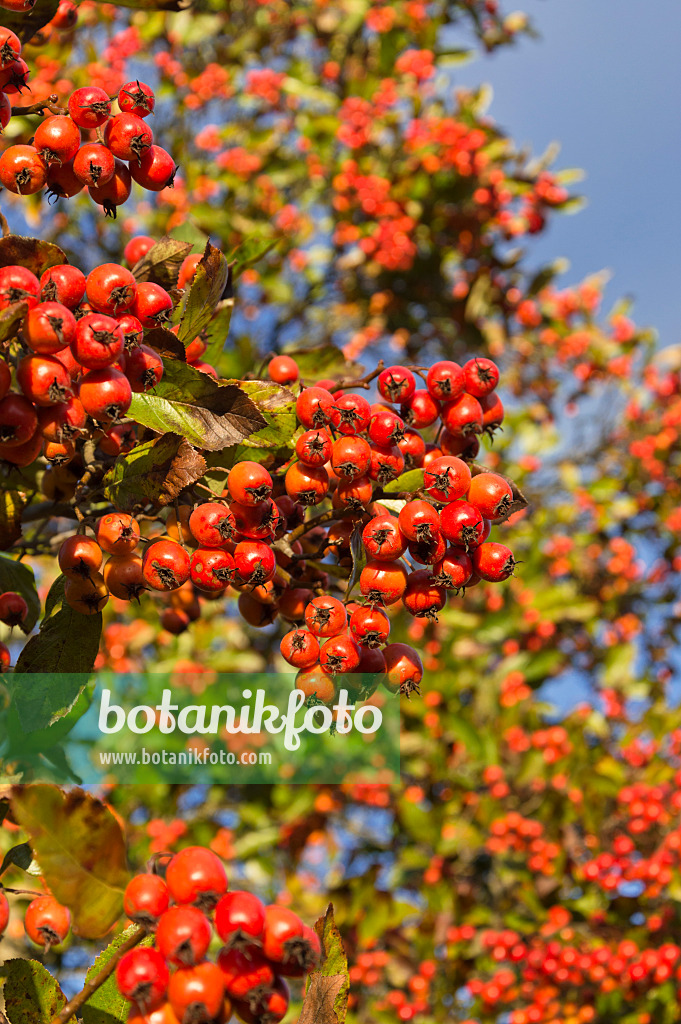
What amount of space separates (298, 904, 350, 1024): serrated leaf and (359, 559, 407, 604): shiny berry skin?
490 mm

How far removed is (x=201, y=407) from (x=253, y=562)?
0.28 metres

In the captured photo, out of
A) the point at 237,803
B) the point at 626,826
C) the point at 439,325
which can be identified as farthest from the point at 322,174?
the point at 626,826

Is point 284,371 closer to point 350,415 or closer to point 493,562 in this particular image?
point 350,415

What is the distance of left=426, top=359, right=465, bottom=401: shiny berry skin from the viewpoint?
149 centimetres

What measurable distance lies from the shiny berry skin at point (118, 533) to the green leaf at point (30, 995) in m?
0.62

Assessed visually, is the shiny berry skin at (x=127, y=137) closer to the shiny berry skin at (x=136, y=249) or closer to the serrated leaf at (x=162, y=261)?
the serrated leaf at (x=162, y=261)

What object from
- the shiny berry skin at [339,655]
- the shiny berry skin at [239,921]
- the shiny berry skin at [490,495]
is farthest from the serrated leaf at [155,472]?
the shiny berry skin at [239,921]

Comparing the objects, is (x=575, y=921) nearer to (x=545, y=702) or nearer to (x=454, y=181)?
(x=545, y=702)

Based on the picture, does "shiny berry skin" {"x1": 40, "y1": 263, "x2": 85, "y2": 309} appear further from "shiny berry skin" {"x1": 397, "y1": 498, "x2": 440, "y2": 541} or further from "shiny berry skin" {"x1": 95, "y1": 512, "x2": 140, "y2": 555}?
"shiny berry skin" {"x1": 397, "y1": 498, "x2": 440, "y2": 541}

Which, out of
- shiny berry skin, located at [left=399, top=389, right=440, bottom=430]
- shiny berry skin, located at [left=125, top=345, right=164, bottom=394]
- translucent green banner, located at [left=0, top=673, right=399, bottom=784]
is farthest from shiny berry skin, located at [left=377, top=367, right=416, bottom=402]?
translucent green banner, located at [left=0, top=673, right=399, bottom=784]

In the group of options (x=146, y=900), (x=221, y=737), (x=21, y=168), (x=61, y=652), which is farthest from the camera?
(x=221, y=737)

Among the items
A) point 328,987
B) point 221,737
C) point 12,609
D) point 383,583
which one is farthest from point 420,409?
point 221,737

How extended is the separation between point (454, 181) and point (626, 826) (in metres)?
4.82

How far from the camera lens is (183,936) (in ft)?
2.87
